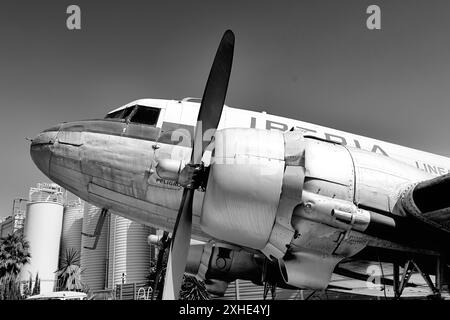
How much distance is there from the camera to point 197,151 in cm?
697

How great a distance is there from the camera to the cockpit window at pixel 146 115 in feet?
30.2

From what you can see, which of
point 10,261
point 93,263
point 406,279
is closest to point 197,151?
point 406,279

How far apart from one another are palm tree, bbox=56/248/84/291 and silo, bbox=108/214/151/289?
615 centimetres

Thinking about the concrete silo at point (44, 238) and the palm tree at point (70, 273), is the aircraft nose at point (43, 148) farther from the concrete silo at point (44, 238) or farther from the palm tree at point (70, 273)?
the concrete silo at point (44, 238)

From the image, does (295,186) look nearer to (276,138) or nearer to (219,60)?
(276,138)

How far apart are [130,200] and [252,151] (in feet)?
11.0

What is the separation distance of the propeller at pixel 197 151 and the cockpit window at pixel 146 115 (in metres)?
2.06

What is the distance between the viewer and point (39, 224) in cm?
7712

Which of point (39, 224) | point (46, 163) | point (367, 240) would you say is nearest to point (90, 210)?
point (39, 224)

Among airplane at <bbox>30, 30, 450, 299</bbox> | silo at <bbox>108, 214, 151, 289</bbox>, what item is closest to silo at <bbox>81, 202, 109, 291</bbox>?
silo at <bbox>108, 214, 151, 289</bbox>

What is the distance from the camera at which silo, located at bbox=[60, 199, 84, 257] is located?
80.5 m

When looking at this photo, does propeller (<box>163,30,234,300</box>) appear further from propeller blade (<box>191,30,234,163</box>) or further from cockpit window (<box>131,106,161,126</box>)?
cockpit window (<box>131,106,161,126</box>)

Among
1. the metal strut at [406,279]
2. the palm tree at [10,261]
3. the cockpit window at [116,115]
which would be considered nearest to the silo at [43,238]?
the palm tree at [10,261]
